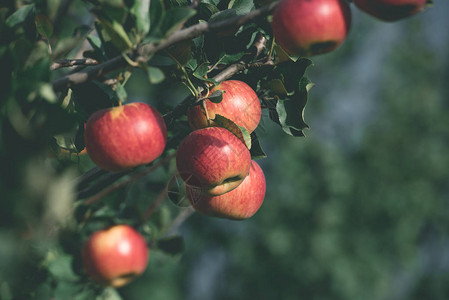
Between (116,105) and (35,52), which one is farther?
(116,105)

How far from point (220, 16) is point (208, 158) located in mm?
342

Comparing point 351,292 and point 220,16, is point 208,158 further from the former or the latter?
point 351,292

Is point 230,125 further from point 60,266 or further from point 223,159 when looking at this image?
point 60,266

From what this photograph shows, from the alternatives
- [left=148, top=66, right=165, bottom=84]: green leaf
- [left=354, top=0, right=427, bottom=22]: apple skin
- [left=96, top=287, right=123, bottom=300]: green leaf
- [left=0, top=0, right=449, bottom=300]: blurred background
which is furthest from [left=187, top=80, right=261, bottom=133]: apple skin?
[left=0, top=0, right=449, bottom=300]: blurred background

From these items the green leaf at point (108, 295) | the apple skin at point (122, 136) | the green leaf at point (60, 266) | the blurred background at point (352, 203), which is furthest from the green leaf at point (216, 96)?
the blurred background at point (352, 203)

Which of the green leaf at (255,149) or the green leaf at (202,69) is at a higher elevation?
the green leaf at (202,69)

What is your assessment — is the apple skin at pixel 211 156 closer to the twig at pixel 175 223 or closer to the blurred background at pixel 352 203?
the twig at pixel 175 223

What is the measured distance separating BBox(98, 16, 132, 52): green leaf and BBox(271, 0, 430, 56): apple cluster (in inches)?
12.0

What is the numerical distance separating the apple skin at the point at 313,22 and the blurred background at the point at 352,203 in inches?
220

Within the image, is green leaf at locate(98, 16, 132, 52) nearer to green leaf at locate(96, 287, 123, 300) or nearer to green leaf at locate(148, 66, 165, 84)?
green leaf at locate(148, 66, 165, 84)

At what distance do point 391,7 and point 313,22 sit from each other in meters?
0.14

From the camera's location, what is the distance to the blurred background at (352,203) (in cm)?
793

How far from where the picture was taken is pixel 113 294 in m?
1.83

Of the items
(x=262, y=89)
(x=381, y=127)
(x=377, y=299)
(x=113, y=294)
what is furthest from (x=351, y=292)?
(x=262, y=89)
